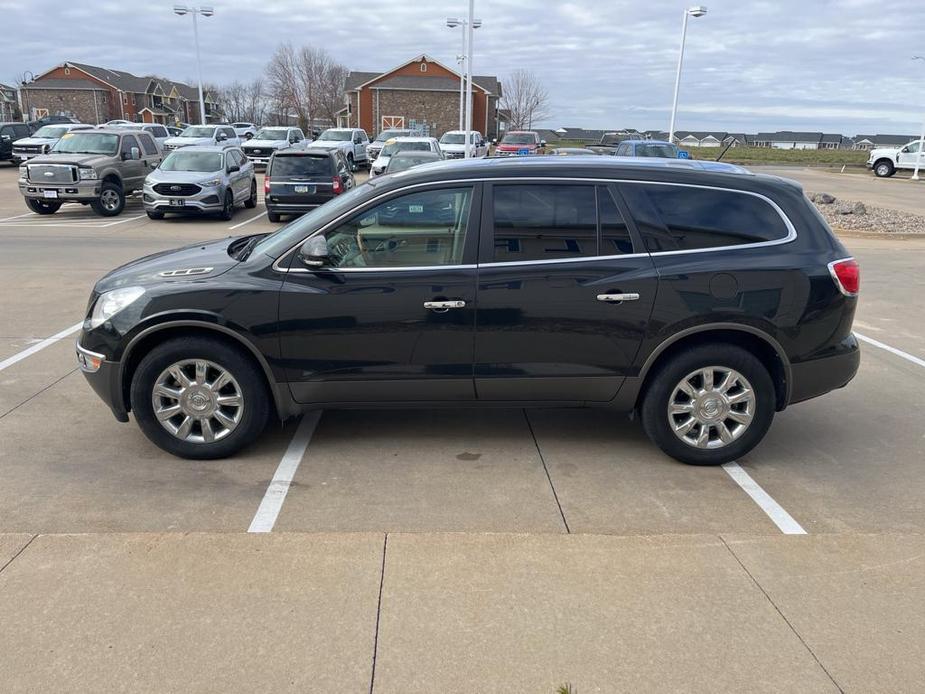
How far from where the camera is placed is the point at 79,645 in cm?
283

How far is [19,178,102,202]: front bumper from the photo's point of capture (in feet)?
53.8

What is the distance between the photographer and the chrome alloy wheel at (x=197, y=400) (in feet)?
14.3

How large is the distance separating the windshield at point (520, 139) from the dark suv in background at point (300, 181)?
17491mm

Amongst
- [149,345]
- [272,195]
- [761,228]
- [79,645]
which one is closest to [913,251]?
[761,228]

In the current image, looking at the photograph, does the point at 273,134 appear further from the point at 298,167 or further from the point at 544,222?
the point at 544,222

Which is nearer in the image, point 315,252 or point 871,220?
point 315,252

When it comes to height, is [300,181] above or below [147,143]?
below

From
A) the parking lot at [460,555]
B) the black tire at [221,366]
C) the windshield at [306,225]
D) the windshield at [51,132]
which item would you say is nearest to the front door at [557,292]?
the parking lot at [460,555]

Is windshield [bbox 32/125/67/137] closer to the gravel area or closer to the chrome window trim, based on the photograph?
the gravel area

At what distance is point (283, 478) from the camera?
14.1ft

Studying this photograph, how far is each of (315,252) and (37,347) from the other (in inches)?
159

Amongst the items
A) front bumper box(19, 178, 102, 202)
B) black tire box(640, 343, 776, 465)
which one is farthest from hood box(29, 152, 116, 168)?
black tire box(640, 343, 776, 465)

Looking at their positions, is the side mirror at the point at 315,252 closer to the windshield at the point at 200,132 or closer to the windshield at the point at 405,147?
the windshield at the point at 405,147

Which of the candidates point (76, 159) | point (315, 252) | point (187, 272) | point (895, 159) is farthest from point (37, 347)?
point (895, 159)
